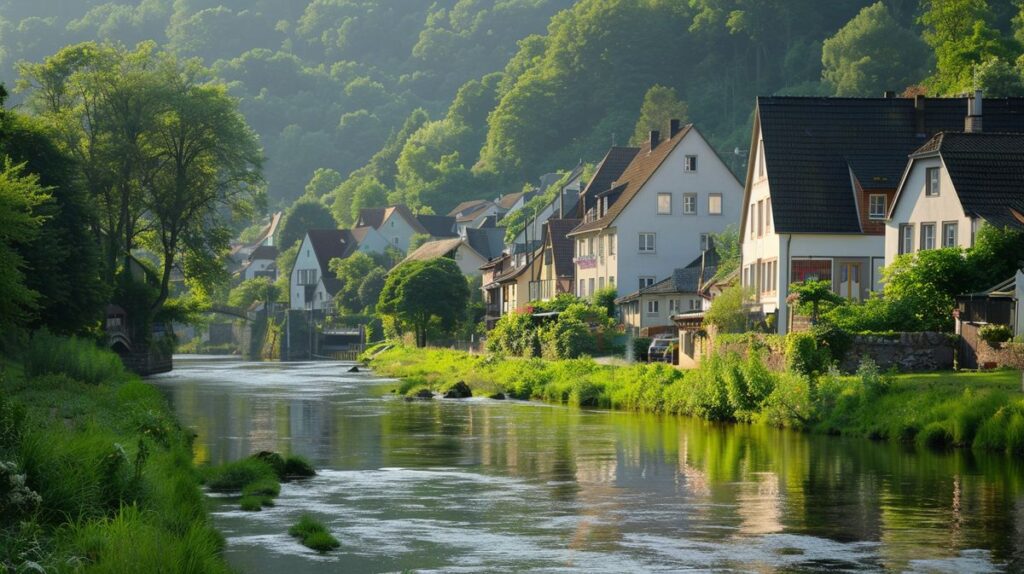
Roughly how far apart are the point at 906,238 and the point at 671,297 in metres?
26.3

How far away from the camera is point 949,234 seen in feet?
168

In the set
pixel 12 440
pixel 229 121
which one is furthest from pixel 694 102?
pixel 12 440

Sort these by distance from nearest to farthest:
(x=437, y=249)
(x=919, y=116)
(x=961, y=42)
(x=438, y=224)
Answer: (x=919, y=116), (x=961, y=42), (x=437, y=249), (x=438, y=224)

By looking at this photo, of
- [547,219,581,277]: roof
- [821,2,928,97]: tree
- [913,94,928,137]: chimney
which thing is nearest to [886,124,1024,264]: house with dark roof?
[913,94,928,137]: chimney

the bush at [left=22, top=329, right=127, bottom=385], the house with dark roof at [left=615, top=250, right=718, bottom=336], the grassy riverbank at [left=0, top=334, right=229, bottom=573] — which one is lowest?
the grassy riverbank at [left=0, top=334, right=229, bottom=573]

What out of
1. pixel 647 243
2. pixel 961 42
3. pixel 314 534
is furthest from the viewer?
pixel 961 42

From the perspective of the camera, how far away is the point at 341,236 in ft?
553

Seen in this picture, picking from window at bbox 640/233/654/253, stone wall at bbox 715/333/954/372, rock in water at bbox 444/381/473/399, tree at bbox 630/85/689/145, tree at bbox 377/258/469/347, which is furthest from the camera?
tree at bbox 630/85/689/145

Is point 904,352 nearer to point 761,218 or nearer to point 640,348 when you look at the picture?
point 761,218

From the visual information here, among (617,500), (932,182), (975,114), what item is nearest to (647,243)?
(975,114)

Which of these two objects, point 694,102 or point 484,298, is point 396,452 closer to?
point 484,298

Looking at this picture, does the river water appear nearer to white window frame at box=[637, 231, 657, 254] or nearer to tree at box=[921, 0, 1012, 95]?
white window frame at box=[637, 231, 657, 254]

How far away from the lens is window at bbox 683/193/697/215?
283ft

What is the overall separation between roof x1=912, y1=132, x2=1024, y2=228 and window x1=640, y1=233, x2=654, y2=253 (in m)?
34.3
